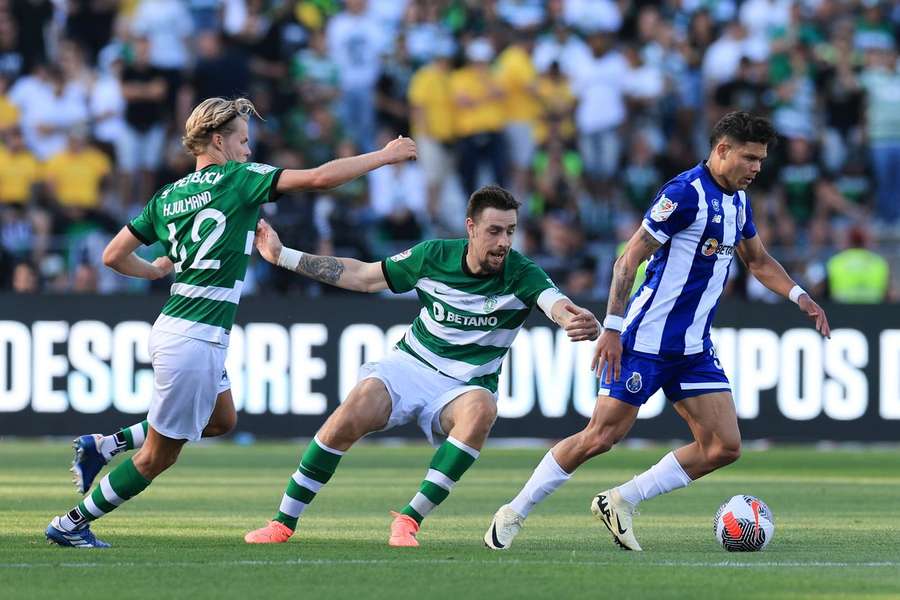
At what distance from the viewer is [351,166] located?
314 inches

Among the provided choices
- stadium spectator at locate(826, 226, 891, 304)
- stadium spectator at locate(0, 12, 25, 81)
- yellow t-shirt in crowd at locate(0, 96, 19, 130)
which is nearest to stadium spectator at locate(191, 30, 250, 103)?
yellow t-shirt in crowd at locate(0, 96, 19, 130)

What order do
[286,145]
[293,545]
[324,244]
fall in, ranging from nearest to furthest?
[293,545]
[324,244]
[286,145]

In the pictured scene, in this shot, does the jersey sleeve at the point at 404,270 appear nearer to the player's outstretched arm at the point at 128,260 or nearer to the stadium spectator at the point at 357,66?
the player's outstretched arm at the point at 128,260

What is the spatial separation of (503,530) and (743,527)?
1.28 meters

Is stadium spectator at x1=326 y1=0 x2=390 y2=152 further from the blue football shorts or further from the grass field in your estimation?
the blue football shorts

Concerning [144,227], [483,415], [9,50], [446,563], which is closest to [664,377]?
[483,415]

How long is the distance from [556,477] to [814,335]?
8826 millimetres

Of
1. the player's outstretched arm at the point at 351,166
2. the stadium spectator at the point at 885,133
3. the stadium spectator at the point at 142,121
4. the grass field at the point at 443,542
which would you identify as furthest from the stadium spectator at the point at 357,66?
the player's outstretched arm at the point at 351,166

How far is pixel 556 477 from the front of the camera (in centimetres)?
897

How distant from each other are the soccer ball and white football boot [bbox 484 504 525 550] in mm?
1115

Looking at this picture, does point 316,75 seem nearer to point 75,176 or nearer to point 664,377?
point 75,176

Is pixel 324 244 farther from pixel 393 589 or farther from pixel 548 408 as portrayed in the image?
pixel 393 589

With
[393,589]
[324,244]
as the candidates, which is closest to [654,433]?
[324,244]

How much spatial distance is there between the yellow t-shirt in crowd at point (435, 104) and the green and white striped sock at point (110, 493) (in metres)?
12.9
